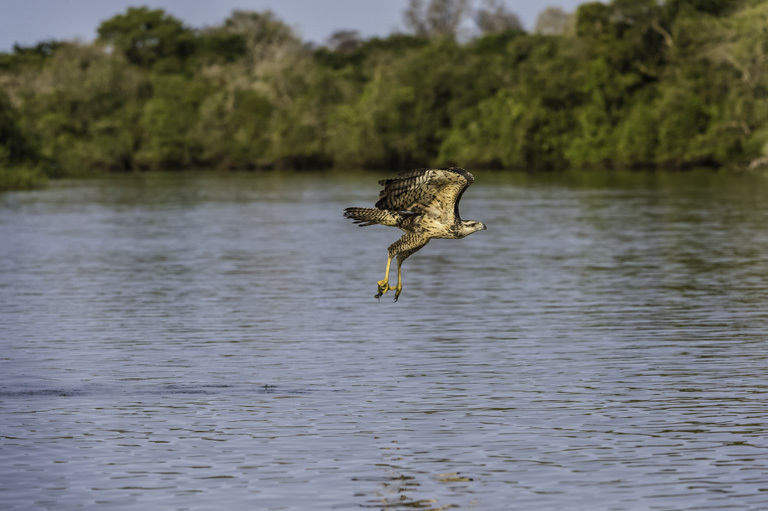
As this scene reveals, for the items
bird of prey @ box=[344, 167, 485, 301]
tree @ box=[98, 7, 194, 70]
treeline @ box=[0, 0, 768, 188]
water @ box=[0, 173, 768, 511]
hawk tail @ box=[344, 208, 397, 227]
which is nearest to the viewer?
water @ box=[0, 173, 768, 511]

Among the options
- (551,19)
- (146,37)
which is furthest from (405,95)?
(551,19)

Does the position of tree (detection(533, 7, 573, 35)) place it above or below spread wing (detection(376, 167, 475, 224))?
above

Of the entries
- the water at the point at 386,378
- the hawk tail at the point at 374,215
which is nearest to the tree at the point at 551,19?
the water at the point at 386,378

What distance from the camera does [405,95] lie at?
131 metres

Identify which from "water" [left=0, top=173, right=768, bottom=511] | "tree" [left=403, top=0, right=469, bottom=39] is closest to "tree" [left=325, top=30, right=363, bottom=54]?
"tree" [left=403, top=0, right=469, bottom=39]

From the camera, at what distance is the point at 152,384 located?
19.5 metres

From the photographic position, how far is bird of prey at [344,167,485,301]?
58.6ft

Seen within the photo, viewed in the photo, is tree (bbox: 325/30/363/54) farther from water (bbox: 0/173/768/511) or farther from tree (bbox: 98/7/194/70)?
water (bbox: 0/173/768/511)

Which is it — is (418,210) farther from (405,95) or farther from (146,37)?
(146,37)

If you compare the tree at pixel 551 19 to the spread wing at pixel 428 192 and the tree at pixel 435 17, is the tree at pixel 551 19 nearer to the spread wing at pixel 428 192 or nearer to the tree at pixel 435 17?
the tree at pixel 435 17

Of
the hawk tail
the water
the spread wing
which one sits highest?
the spread wing

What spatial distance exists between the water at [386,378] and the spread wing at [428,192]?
223cm

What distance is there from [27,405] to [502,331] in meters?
9.23

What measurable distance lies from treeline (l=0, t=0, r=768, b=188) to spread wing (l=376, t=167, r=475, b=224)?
67880 mm
